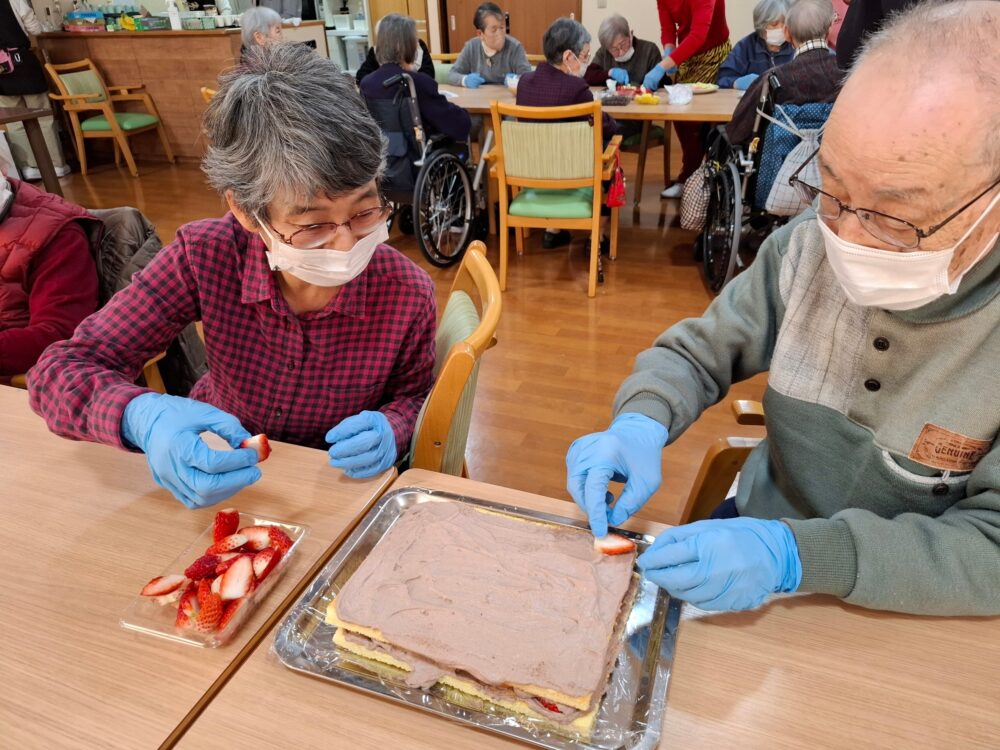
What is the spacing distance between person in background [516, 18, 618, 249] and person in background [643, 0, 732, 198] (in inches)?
31.0

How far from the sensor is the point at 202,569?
77 centimetres

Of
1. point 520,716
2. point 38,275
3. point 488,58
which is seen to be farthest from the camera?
point 488,58

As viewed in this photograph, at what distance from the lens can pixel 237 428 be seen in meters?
0.98

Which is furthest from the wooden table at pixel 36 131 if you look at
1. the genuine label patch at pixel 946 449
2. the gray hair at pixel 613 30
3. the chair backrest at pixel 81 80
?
the genuine label patch at pixel 946 449

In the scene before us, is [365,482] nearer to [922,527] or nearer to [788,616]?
[788,616]

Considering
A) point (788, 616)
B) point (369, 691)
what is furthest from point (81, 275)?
point (788, 616)

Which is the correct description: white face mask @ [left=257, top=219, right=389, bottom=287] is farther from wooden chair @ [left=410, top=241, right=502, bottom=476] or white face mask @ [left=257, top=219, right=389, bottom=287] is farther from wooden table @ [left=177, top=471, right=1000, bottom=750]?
wooden table @ [left=177, top=471, right=1000, bottom=750]

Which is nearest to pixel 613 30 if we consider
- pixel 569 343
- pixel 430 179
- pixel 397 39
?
pixel 397 39

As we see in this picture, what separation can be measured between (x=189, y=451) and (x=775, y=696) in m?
0.77

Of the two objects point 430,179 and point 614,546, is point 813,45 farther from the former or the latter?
point 614,546

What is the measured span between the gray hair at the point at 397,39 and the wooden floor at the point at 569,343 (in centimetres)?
111

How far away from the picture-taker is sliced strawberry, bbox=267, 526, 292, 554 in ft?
2.67

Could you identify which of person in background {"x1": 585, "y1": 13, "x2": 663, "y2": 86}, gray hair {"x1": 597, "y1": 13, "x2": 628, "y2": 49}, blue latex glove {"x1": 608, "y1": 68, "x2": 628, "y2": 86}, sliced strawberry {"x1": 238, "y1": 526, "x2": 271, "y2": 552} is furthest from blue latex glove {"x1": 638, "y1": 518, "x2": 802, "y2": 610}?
gray hair {"x1": 597, "y1": 13, "x2": 628, "y2": 49}

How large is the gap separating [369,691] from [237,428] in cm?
48
